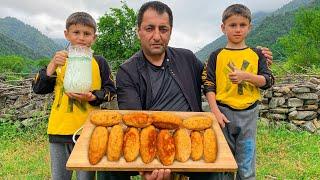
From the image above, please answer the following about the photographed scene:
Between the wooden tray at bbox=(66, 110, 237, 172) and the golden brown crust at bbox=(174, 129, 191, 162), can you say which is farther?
the golden brown crust at bbox=(174, 129, 191, 162)

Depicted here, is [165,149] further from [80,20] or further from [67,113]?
[80,20]

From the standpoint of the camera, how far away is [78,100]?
3.56 m

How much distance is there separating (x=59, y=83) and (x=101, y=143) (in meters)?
1.09

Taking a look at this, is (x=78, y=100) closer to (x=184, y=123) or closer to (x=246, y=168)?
(x=184, y=123)

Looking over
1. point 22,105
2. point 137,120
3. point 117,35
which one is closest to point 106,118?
point 137,120

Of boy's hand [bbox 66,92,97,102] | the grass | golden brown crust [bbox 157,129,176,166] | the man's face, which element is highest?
the man's face

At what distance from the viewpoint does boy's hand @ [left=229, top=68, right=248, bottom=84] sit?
11.6ft

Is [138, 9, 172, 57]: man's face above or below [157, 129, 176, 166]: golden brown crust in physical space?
above

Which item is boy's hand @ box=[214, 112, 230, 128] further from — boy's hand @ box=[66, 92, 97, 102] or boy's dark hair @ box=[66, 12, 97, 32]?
boy's dark hair @ box=[66, 12, 97, 32]

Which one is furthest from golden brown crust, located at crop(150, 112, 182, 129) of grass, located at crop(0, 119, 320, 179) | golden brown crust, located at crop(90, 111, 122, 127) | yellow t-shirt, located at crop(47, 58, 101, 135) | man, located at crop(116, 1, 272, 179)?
grass, located at crop(0, 119, 320, 179)

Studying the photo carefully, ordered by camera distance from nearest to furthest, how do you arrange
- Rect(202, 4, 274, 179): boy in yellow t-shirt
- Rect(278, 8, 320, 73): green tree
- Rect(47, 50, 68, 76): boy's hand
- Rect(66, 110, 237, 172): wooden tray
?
Rect(66, 110, 237, 172): wooden tray → Rect(47, 50, 68, 76): boy's hand → Rect(202, 4, 274, 179): boy in yellow t-shirt → Rect(278, 8, 320, 73): green tree

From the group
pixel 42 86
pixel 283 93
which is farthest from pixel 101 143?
pixel 283 93

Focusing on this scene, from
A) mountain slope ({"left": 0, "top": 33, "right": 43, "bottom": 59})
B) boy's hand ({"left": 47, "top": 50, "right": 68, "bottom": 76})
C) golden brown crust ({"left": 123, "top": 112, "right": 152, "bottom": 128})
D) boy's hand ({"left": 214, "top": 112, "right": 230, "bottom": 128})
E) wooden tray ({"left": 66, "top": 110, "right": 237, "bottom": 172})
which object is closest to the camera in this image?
wooden tray ({"left": 66, "top": 110, "right": 237, "bottom": 172})

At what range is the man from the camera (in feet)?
11.5
